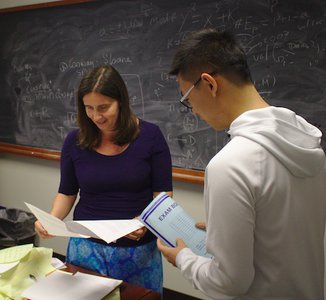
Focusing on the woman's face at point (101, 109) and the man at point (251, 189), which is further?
the woman's face at point (101, 109)

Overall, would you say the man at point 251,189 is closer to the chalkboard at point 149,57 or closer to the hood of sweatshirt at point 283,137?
the hood of sweatshirt at point 283,137

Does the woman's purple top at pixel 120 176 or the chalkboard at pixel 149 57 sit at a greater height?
the chalkboard at pixel 149 57

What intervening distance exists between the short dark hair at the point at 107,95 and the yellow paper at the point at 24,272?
1.58ft

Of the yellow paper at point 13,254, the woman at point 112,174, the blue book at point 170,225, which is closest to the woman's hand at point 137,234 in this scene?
the woman at point 112,174

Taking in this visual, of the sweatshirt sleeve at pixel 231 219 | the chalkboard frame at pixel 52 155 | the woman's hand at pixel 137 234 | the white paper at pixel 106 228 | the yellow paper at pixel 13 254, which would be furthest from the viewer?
the chalkboard frame at pixel 52 155

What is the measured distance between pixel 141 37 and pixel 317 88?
119cm

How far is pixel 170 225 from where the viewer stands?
109 cm

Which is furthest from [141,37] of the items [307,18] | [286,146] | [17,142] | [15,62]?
[286,146]

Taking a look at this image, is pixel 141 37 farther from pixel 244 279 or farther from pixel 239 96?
pixel 244 279

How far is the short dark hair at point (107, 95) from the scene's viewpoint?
1.46 metres

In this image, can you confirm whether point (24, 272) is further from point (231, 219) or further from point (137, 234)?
point (231, 219)

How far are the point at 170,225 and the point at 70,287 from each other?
38 centimetres

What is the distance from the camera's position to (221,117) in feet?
2.91

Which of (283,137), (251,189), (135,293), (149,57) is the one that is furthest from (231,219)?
(149,57)
